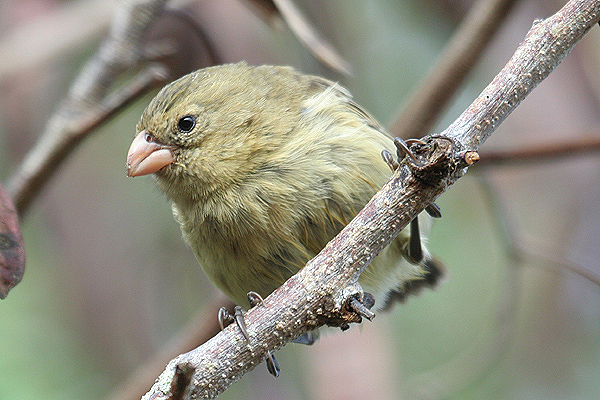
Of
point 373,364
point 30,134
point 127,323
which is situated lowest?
point 127,323

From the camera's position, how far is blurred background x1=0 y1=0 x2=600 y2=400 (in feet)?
13.6

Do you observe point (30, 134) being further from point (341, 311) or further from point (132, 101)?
point (341, 311)

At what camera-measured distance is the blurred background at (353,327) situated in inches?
163

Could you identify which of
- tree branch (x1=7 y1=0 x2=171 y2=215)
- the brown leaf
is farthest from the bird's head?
the brown leaf

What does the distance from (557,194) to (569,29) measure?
3.67 meters

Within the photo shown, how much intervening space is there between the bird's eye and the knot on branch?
1.16 meters

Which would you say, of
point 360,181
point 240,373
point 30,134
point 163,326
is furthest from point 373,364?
point 30,134

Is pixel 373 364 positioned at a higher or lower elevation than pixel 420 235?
lower

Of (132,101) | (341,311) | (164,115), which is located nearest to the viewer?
(341,311)

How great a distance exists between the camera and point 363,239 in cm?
165

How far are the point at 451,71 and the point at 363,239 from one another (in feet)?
4.84

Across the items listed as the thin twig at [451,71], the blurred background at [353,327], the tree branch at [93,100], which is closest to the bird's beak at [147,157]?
the tree branch at [93,100]

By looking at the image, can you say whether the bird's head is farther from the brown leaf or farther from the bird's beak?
the brown leaf

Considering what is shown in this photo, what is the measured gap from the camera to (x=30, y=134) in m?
4.54
